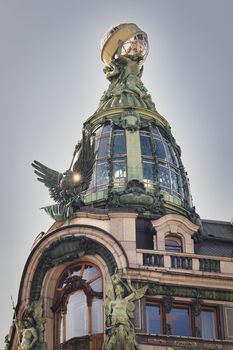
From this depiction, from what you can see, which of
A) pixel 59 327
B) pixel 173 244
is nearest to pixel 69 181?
pixel 173 244

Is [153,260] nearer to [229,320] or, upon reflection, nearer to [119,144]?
[229,320]

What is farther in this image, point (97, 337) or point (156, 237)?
point (156, 237)

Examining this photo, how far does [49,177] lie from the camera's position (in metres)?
42.6

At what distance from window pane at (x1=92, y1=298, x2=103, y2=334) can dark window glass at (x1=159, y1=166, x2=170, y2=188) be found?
28.9ft

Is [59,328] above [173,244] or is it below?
below

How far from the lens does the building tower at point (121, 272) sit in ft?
122

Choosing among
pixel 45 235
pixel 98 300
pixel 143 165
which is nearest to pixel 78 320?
pixel 98 300

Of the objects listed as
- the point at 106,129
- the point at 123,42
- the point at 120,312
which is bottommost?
the point at 120,312

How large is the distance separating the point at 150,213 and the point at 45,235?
539cm

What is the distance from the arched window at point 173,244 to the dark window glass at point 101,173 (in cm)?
515

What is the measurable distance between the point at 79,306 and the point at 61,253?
97.4 inches

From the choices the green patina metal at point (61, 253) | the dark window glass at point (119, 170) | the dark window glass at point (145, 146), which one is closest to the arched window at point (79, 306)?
the green patina metal at point (61, 253)

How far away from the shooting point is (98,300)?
1492 inches

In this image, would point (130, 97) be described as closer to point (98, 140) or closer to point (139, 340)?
point (98, 140)
